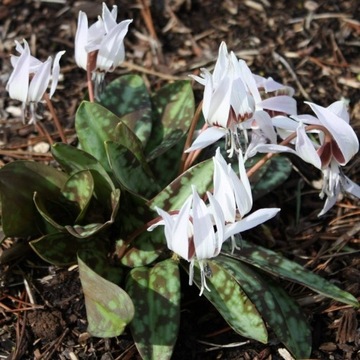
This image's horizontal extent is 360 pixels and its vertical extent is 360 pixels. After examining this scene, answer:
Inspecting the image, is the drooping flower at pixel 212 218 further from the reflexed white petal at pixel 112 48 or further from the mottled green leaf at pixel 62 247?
the reflexed white petal at pixel 112 48

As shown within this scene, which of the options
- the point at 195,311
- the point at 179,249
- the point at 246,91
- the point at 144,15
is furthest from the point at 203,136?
the point at 144,15

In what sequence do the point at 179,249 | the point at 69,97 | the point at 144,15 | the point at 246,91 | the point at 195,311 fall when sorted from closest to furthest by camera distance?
the point at 179,249, the point at 246,91, the point at 195,311, the point at 69,97, the point at 144,15

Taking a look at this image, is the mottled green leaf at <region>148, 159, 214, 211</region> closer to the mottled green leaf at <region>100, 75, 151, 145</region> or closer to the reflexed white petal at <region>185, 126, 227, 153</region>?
the reflexed white petal at <region>185, 126, 227, 153</region>

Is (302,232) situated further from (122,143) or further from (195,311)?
(122,143)

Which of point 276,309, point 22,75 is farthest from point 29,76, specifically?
point 276,309

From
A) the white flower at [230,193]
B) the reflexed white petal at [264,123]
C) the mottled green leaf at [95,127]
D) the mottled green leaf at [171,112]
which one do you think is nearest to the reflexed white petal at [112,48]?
the mottled green leaf at [95,127]

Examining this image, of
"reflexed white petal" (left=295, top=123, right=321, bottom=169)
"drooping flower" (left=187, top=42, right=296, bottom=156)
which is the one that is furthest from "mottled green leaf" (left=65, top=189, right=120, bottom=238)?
"reflexed white petal" (left=295, top=123, right=321, bottom=169)
